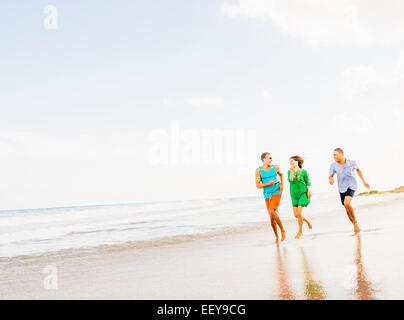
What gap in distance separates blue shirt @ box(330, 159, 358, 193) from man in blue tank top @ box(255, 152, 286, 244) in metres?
1.66

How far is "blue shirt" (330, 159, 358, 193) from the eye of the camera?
31.9 feet

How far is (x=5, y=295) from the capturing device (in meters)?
5.54

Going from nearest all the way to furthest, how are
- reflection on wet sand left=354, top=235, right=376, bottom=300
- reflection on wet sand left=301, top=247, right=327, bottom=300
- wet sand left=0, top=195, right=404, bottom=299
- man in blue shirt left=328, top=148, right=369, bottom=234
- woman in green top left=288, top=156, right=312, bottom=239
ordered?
reflection on wet sand left=354, top=235, right=376, bottom=300, reflection on wet sand left=301, top=247, right=327, bottom=300, wet sand left=0, top=195, right=404, bottom=299, woman in green top left=288, top=156, right=312, bottom=239, man in blue shirt left=328, top=148, right=369, bottom=234

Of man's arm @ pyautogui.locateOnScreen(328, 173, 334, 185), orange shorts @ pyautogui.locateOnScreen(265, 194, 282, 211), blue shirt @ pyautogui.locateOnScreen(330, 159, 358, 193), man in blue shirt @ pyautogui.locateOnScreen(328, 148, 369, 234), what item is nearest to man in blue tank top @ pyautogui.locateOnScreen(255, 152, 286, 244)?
orange shorts @ pyautogui.locateOnScreen(265, 194, 282, 211)

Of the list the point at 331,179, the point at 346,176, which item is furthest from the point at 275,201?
the point at 346,176

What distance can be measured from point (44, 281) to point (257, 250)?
403 cm

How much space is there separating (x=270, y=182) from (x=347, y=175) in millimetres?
2089

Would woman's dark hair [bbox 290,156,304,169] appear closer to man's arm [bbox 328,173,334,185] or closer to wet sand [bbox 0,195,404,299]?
man's arm [bbox 328,173,334,185]

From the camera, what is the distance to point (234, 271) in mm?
5949

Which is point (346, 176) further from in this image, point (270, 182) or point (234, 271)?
point (234, 271)

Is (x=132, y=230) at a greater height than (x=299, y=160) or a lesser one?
lesser

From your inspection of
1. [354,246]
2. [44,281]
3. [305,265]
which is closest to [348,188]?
[354,246]

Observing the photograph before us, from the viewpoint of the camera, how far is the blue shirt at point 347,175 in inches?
383
